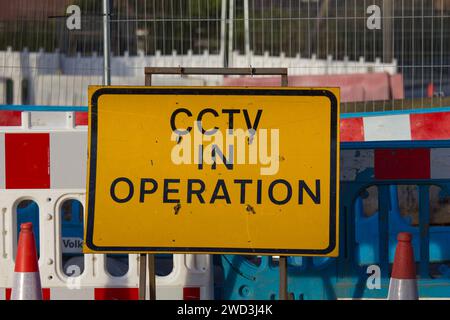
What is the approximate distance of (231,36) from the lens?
13531 mm

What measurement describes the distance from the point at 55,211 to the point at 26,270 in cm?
53

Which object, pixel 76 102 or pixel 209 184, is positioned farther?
pixel 76 102

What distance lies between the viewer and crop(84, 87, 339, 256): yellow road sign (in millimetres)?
5016

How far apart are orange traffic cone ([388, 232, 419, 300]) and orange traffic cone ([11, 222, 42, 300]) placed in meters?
1.84

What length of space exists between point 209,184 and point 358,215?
3.09m

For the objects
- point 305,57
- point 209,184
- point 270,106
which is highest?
point 305,57

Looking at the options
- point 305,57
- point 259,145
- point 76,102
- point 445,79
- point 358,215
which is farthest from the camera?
point 305,57

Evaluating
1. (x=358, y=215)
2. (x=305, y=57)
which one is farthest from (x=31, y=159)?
(x=305, y=57)

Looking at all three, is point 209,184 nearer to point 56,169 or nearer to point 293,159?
point 293,159

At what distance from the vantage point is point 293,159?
16.5ft

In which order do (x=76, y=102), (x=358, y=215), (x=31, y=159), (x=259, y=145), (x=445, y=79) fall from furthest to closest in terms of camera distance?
(x=76, y=102) → (x=445, y=79) → (x=358, y=215) → (x=31, y=159) → (x=259, y=145)

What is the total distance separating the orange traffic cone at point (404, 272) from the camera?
537 centimetres

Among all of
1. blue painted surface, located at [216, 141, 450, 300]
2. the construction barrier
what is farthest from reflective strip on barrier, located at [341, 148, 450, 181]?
blue painted surface, located at [216, 141, 450, 300]

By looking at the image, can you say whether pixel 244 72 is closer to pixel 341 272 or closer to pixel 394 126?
pixel 341 272
